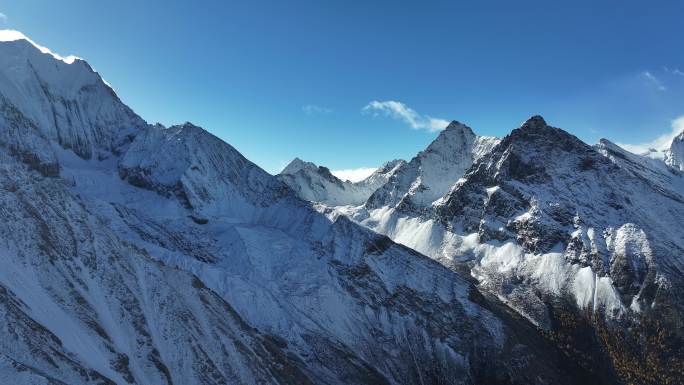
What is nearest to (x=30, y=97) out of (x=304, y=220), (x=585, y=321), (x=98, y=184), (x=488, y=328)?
(x=98, y=184)

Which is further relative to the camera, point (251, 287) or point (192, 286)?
point (251, 287)

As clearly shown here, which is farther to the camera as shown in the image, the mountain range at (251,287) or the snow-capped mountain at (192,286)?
the mountain range at (251,287)

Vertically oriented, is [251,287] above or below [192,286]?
above

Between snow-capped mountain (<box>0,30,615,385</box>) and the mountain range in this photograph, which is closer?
snow-capped mountain (<box>0,30,615,385</box>)
